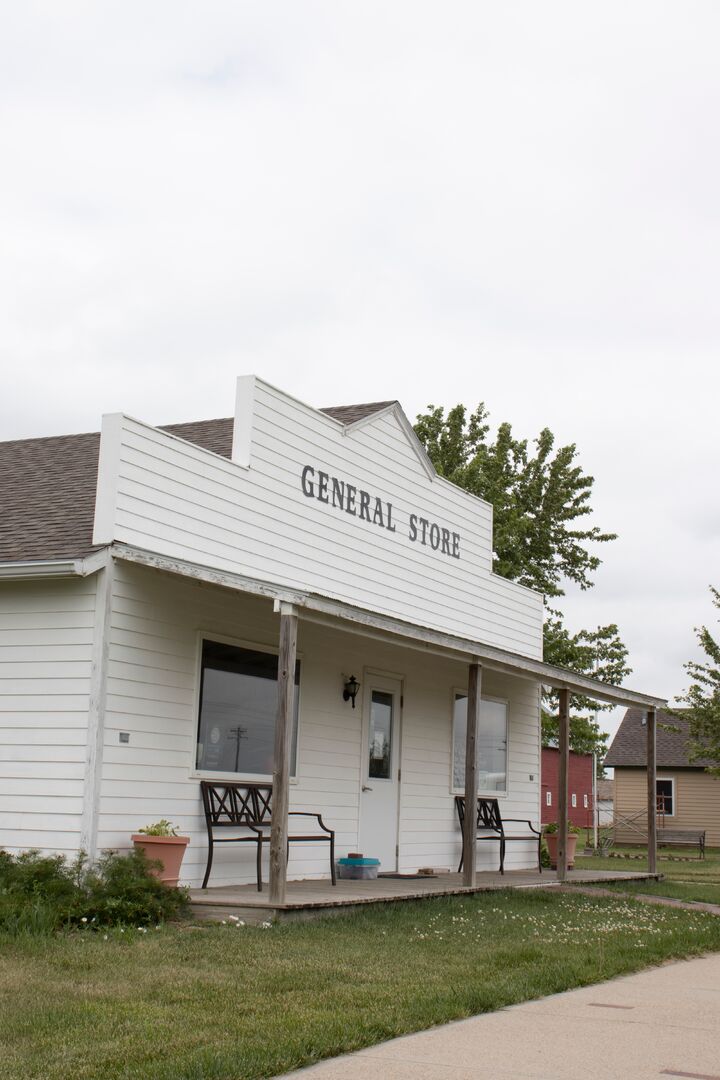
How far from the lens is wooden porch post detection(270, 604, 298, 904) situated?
32.6ft

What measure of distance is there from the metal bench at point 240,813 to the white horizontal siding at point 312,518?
2.14 meters

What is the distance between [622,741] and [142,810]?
113 feet

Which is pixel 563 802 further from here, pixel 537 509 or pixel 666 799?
pixel 666 799

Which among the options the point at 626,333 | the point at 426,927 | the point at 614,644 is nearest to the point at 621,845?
the point at 614,644

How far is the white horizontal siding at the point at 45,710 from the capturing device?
32.8 feet

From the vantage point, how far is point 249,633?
12.4m

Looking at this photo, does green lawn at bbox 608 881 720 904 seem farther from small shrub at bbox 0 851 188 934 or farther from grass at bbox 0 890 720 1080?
small shrub at bbox 0 851 188 934

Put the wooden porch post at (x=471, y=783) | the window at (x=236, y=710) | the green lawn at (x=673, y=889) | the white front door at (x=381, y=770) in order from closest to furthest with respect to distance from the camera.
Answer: the window at (x=236, y=710) < the wooden porch post at (x=471, y=783) < the white front door at (x=381, y=770) < the green lawn at (x=673, y=889)

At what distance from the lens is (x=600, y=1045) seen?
6.11 meters

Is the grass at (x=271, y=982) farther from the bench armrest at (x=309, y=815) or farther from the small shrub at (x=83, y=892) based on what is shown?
the bench armrest at (x=309, y=815)

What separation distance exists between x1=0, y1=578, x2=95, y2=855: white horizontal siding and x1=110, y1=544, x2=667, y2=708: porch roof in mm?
762

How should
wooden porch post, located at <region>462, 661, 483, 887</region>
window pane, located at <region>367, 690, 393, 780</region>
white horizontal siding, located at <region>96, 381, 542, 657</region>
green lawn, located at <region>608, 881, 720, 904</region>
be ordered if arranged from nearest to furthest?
1. white horizontal siding, located at <region>96, 381, 542, 657</region>
2. wooden porch post, located at <region>462, 661, 483, 887</region>
3. window pane, located at <region>367, 690, 393, 780</region>
4. green lawn, located at <region>608, 881, 720, 904</region>

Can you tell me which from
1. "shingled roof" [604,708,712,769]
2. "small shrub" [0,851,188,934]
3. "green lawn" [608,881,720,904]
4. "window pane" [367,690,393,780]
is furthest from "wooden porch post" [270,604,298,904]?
"shingled roof" [604,708,712,769]

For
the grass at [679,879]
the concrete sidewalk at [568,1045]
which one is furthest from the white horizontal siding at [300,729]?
the concrete sidewalk at [568,1045]
